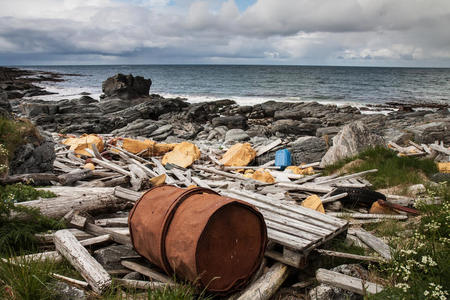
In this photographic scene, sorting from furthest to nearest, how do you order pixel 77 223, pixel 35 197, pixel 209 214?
pixel 35 197
pixel 77 223
pixel 209 214

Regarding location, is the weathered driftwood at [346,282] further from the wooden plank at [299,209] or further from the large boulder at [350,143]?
the large boulder at [350,143]

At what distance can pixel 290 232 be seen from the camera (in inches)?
171

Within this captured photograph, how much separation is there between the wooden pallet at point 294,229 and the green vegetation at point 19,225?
9.98 feet

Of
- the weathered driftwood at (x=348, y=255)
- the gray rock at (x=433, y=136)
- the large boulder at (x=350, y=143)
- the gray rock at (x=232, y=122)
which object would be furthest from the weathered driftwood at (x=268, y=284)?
the gray rock at (x=232, y=122)

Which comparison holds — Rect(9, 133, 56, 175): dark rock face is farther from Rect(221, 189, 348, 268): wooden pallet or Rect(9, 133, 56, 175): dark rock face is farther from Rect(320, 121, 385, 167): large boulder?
Rect(320, 121, 385, 167): large boulder

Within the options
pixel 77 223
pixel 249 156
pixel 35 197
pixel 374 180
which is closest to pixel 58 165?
pixel 35 197

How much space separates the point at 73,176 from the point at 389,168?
7.77m

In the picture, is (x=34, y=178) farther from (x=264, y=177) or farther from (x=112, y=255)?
(x=264, y=177)

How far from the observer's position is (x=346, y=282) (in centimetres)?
354

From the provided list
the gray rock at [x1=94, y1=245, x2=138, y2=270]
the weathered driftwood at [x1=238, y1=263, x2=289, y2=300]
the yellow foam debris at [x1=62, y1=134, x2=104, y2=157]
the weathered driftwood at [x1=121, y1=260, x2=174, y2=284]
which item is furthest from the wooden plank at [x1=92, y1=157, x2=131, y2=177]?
the weathered driftwood at [x1=238, y1=263, x2=289, y2=300]

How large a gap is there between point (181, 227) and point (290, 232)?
167cm

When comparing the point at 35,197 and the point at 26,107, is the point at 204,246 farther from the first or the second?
the point at 26,107

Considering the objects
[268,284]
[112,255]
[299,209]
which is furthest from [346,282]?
A: [112,255]

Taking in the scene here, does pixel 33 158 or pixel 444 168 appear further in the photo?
pixel 444 168
